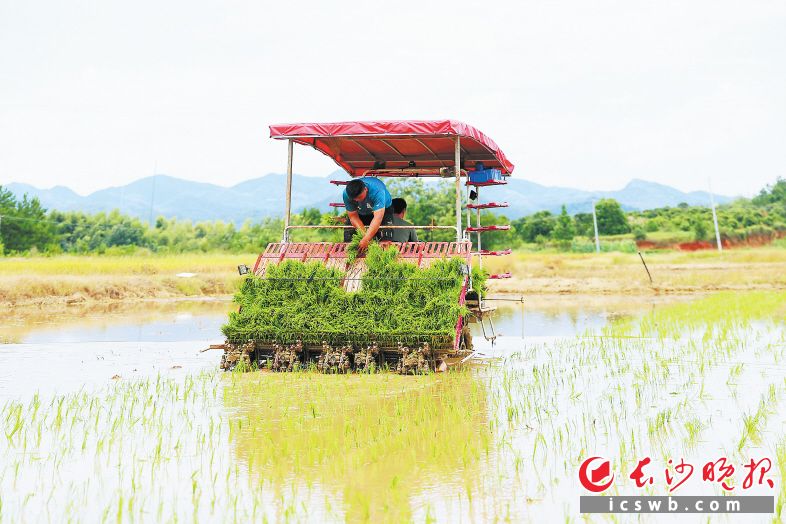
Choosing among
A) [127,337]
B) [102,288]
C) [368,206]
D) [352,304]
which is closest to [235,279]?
[102,288]

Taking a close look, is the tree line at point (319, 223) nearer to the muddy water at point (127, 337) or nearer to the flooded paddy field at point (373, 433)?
the muddy water at point (127, 337)

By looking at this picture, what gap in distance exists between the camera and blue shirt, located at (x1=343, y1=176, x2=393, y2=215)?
27.9 ft

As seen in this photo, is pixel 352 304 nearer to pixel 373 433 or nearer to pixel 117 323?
pixel 373 433

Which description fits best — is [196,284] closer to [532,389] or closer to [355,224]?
[355,224]

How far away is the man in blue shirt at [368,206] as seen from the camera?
830 cm

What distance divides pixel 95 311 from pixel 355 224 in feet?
32.6

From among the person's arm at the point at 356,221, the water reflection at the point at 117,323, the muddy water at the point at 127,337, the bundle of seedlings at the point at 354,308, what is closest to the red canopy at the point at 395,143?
the person's arm at the point at 356,221

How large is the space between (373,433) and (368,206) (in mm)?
4112

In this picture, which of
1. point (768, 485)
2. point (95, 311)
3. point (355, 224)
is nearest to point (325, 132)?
point (355, 224)

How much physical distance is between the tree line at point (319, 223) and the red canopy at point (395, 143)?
52.6ft

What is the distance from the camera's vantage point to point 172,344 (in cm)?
1057

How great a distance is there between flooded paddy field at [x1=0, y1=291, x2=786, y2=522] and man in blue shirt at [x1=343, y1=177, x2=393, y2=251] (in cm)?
180

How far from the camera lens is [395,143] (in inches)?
380

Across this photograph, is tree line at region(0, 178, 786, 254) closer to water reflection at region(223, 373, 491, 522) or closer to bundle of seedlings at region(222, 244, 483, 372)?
bundle of seedlings at region(222, 244, 483, 372)
